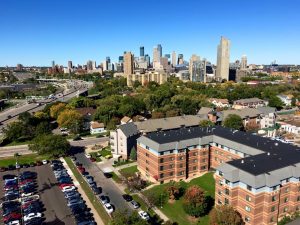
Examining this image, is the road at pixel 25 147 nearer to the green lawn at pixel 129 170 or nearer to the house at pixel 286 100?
the green lawn at pixel 129 170

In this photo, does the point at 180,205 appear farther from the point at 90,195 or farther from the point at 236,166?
the point at 90,195

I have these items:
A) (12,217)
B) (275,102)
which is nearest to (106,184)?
(12,217)

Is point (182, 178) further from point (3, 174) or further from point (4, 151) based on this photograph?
point (4, 151)

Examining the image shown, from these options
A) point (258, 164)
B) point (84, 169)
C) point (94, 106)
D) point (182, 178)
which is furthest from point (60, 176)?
point (94, 106)

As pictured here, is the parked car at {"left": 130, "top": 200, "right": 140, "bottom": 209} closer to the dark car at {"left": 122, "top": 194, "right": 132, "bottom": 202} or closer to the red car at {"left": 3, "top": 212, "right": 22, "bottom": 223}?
the dark car at {"left": 122, "top": 194, "right": 132, "bottom": 202}

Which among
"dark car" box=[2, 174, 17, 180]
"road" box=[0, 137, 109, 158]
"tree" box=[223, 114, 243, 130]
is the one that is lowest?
"dark car" box=[2, 174, 17, 180]

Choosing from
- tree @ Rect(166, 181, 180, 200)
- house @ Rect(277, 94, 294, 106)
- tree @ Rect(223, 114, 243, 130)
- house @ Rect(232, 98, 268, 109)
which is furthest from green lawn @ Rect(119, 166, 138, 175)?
house @ Rect(277, 94, 294, 106)

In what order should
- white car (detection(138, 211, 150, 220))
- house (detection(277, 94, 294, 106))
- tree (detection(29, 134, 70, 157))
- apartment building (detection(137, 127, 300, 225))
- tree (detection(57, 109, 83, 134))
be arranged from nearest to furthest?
apartment building (detection(137, 127, 300, 225)), white car (detection(138, 211, 150, 220)), tree (detection(29, 134, 70, 157)), tree (detection(57, 109, 83, 134)), house (detection(277, 94, 294, 106))
